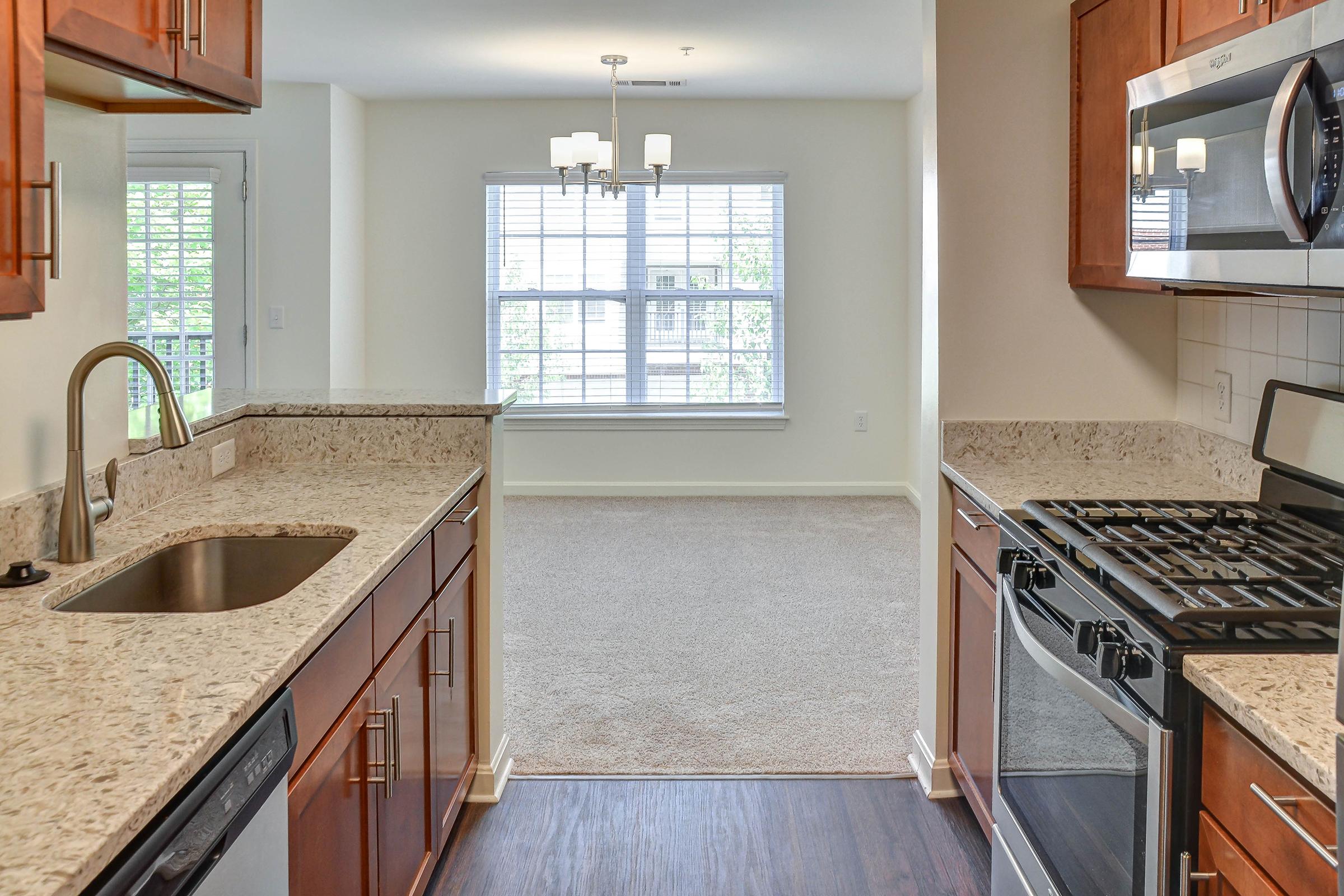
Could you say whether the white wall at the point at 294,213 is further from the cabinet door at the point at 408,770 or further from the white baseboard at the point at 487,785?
the cabinet door at the point at 408,770

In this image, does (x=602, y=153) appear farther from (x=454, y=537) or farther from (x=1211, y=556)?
(x=1211, y=556)

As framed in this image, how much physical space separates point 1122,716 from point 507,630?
309 cm

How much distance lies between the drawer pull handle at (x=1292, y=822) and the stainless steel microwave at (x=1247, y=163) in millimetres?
688

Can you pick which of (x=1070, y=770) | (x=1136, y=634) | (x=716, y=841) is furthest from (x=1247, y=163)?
(x=716, y=841)

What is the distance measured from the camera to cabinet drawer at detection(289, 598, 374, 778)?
4.65 feet

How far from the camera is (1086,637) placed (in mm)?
1609

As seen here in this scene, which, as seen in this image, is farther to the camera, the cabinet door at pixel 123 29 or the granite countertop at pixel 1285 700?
the cabinet door at pixel 123 29

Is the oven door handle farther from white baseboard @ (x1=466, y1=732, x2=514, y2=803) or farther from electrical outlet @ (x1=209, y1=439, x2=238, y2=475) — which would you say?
electrical outlet @ (x1=209, y1=439, x2=238, y2=475)

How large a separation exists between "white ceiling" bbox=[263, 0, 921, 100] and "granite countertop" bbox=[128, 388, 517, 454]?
217 centimetres

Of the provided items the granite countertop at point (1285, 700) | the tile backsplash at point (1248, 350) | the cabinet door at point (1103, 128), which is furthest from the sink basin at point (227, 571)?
the tile backsplash at point (1248, 350)

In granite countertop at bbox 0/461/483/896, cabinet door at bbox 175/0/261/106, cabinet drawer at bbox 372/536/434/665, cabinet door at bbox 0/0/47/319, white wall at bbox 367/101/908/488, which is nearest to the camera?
granite countertop at bbox 0/461/483/896

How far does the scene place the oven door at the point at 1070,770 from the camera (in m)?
1.45

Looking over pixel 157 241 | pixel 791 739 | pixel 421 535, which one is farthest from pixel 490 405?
pixel 157 241

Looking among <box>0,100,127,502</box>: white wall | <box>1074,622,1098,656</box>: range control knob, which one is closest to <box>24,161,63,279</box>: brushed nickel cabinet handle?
<box>0,100,127,502</box>: white wall
